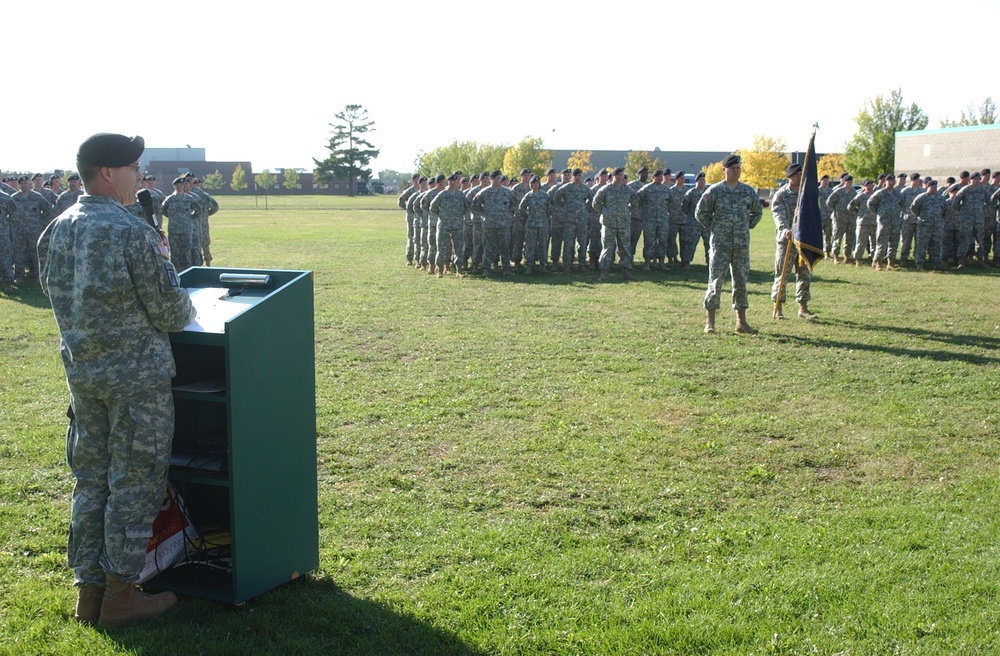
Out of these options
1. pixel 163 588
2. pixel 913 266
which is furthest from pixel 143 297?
pixel 913 266

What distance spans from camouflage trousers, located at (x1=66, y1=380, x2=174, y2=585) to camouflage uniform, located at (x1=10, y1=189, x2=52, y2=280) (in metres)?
15.3

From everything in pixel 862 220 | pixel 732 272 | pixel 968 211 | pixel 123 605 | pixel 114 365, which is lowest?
pixel 123 605

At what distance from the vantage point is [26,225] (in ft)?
54.6

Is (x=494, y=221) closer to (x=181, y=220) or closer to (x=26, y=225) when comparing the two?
(x=181, y=220)

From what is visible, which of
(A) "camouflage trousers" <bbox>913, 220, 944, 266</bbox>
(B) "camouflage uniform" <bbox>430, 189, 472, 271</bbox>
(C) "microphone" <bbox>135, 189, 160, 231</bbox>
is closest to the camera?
(C) "microphone" <bbox>135, 189, 160, 231</bbox>

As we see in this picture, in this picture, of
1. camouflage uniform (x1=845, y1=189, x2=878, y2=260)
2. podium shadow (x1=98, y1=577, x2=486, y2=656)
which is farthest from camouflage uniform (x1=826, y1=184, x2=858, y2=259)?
podium shadow (x1=98, y1=577, x2=486, y2=656)

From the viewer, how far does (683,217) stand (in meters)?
18.4

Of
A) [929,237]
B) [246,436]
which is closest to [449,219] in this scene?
[929,237]

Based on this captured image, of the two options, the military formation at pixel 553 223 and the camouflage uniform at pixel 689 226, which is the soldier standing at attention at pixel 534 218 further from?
the camouflage uniform at pixel 689 226

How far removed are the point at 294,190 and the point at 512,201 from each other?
8129 centimetres

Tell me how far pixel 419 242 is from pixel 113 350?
1700cm

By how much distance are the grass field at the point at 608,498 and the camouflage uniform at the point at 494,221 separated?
21.9ft

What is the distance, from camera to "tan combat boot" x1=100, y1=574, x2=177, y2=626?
3.62 m

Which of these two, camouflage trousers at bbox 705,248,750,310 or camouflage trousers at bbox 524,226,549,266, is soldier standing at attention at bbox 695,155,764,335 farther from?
camouflage trousers at bbox 524,226,549,266
